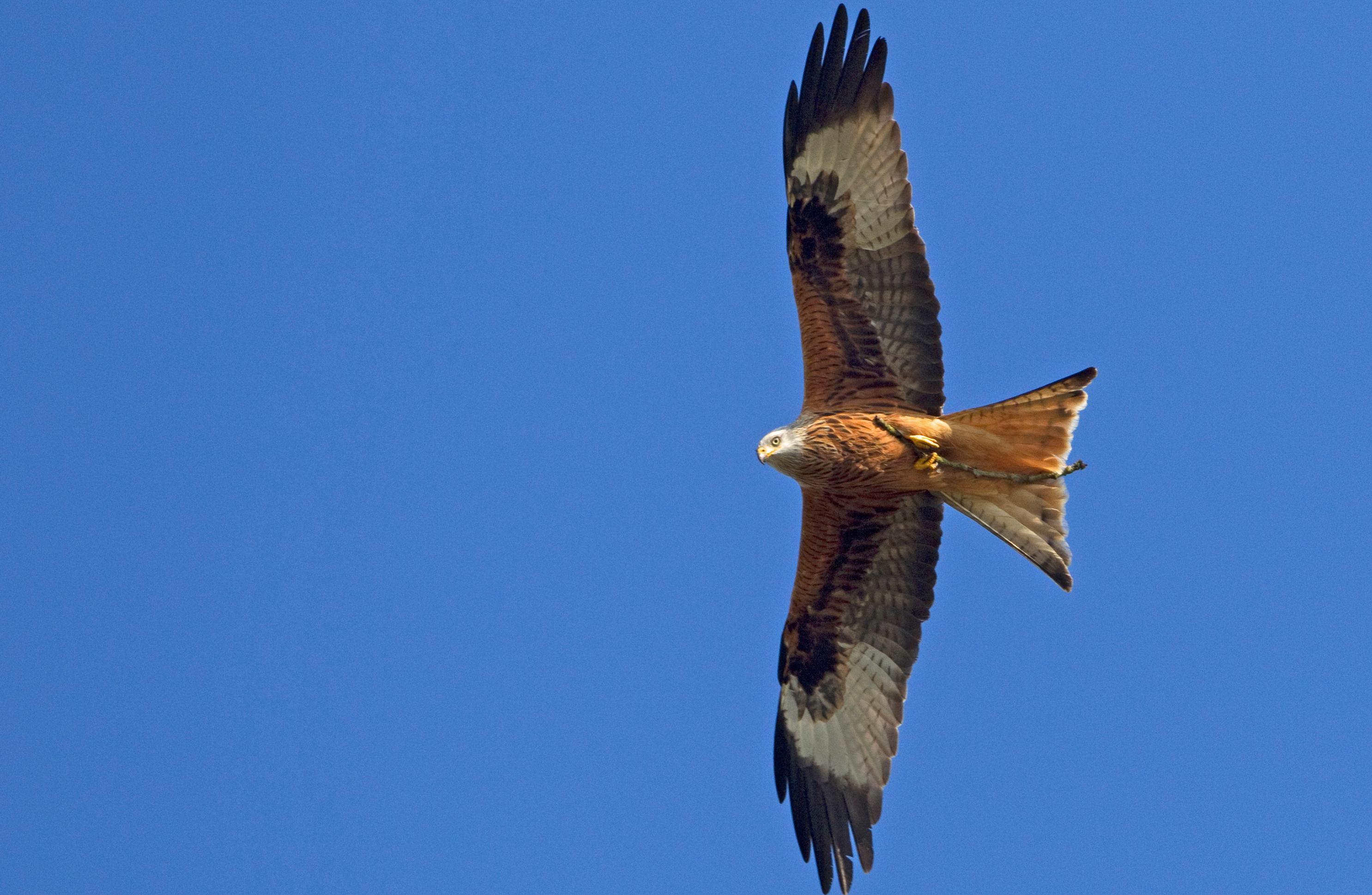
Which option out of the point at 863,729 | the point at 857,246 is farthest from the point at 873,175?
the point at 863,729

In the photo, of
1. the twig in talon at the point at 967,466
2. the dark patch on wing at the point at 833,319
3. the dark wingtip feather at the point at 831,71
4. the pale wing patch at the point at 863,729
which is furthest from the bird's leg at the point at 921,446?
the dark wingtip feather at the point at 831,71

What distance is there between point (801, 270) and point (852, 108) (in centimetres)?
107

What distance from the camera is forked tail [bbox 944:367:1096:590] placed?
909 cm

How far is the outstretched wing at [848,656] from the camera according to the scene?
9812 millimetres

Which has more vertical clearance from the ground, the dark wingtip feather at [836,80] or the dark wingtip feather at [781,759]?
the dark wingtip feather at [836,80]

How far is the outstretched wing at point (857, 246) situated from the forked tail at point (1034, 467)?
16.5 inches

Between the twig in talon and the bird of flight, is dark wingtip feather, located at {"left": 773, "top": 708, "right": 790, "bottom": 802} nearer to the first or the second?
the bird of flight

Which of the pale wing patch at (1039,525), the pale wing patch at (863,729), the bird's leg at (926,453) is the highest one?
the bird's leg at (926,453)

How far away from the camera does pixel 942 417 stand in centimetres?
929

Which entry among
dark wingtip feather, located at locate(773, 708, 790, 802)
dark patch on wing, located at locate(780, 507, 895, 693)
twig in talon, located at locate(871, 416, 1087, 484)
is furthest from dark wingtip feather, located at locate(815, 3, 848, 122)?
dark wingtip feather, located at locate(773, 708, 790, 802)

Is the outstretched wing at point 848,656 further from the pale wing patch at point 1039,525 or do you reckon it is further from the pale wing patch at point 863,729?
the pale wing patch at point 1039,525

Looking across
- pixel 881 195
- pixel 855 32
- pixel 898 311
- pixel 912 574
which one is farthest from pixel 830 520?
pixel 855 32

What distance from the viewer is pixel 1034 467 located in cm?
929

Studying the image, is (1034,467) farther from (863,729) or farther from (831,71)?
(831,71)
